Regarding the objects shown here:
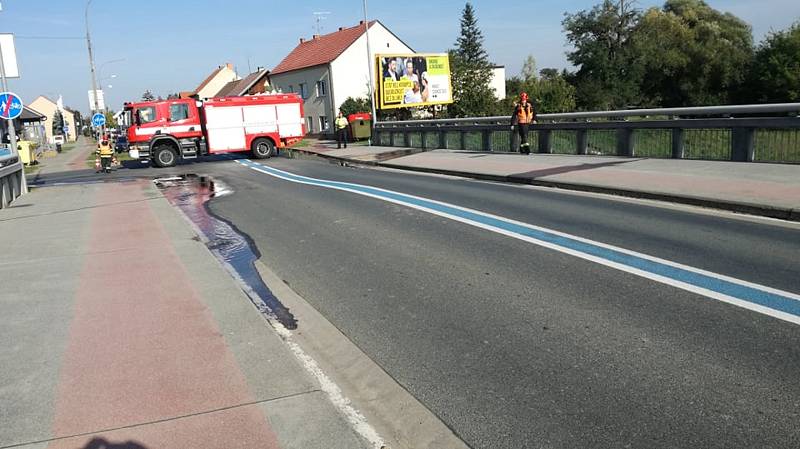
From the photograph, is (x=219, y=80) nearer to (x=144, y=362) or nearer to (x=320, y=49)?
(x=320, y=49)

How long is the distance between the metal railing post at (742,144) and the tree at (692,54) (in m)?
57.2

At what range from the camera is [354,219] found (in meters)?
10.9

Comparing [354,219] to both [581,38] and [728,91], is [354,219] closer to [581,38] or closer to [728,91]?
[728,91]

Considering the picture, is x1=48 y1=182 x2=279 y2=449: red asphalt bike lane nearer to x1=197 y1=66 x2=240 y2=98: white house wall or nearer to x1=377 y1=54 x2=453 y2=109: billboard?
x1=377 y1=54 x2=453 y2=109: billboard

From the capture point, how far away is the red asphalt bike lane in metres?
3.66

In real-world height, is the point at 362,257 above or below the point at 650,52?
below

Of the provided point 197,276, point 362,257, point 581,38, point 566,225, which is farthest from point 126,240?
point 581,38

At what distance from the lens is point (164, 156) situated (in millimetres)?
27359

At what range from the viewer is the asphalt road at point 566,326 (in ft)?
12.3

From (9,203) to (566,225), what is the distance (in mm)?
12425

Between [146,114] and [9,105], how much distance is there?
1010cm

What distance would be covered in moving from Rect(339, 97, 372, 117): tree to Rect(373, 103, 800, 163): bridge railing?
32.2 meters

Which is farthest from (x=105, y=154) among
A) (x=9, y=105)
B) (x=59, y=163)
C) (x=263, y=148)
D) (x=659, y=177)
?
(x=659, y=177)

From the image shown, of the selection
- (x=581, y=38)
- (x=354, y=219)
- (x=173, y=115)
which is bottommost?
(x=354, y=219)
